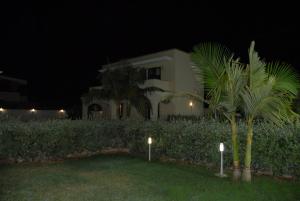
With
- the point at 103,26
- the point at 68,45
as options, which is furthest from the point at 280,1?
the point at 68,45

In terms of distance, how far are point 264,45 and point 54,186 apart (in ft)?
88.6

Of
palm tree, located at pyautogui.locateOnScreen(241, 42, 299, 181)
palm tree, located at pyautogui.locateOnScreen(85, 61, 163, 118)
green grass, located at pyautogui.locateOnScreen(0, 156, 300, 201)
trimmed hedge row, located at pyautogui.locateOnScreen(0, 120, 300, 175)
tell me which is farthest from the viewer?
palm tree, located at pyautogui.locateOnScreen(85, 61, 163, 118)

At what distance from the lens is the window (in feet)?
81.1

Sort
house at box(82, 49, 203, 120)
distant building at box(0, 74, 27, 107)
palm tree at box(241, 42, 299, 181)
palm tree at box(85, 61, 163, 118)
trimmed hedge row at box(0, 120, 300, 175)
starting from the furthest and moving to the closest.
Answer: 1. distant building at box(0, 74, 27, 107)
2. house at box(82, 49, 203, 120)
3. palm tree at box(85, 61, 163, 118)
4. trimmed hedge row at box(0, 120, 300, 175)
5. palm tree at box(241, 42, 299, 181)

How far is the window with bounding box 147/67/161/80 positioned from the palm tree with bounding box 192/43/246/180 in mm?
16390

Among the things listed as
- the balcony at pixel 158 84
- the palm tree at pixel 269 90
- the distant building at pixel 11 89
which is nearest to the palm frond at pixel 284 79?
the palm tree at pixel 269 90

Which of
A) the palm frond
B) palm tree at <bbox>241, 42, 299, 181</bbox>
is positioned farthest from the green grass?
the palm frond

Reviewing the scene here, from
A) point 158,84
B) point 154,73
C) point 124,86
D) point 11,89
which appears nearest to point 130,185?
point 124,86

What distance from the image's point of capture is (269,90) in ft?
24.7

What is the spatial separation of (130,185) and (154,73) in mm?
18174

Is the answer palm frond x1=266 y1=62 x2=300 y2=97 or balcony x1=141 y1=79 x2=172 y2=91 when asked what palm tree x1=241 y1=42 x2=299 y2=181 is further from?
balcony x1=141 y1=79 x2=172 y2=91

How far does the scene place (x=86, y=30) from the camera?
112 ft

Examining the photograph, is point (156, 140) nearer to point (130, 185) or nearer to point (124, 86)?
point (130, 185)

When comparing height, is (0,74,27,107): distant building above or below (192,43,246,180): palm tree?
above
